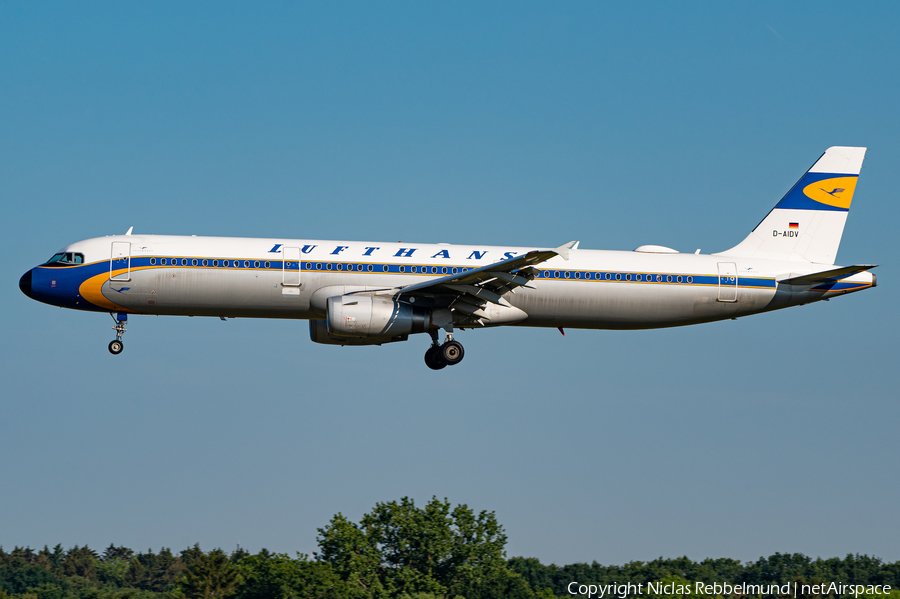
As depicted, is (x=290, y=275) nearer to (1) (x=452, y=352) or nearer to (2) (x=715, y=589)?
(1) (x=452, y=352)

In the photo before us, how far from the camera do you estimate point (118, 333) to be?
36906mm

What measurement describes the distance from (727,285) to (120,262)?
2264cm

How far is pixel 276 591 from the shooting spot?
82000 mm

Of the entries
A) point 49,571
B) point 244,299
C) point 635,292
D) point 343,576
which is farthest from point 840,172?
point 49,571

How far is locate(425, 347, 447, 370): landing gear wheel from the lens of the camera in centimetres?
3781

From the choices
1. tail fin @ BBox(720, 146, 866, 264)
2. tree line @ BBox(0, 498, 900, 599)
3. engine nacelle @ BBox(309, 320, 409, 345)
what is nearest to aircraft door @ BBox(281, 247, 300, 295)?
engine nacelle @ BBox(309, 320, 409, 345)

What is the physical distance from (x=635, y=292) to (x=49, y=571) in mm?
129980

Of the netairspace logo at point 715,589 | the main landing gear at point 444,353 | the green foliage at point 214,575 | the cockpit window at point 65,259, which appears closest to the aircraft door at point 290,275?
the main landing gear at point 444,353

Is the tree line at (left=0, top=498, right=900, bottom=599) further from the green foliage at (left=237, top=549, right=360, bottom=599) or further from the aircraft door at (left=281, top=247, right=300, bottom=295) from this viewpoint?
the aircraft door at (left=281, top=247, right=300, bottom=295)

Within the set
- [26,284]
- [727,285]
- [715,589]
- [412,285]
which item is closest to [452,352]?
[412,285]

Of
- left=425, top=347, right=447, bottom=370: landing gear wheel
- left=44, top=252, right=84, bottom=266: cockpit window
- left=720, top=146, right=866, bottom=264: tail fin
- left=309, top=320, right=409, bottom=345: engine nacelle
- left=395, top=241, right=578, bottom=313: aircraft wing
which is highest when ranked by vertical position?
left=720, top=146, right=866, bottom=264: tail fin

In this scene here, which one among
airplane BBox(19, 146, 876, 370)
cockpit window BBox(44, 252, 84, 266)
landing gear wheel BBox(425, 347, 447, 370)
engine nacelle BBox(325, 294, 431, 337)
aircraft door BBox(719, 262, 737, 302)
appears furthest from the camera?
aircraft door BBox(719, 262, 737, 302)

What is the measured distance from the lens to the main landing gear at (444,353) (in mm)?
37375

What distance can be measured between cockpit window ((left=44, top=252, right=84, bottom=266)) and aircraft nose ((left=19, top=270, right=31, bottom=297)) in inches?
29.5
